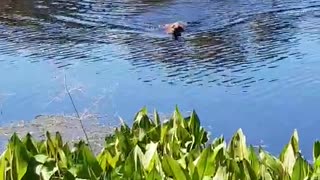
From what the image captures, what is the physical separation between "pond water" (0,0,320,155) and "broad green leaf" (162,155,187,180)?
228 cm

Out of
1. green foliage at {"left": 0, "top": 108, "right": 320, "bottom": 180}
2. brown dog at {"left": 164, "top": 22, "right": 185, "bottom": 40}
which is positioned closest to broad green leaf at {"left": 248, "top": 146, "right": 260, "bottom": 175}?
green foliage at {"left": 0, "top": 108, "right": 320, "bottom": 180}

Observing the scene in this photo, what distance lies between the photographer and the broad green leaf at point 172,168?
184cm

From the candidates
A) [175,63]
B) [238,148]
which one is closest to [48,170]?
[238,148]

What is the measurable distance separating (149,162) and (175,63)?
13.6 ft

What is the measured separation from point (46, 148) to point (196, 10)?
648 cm

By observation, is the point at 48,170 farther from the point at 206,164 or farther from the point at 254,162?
the point at 254,162

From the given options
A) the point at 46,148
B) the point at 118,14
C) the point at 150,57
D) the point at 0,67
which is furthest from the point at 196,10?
the point at 46,148

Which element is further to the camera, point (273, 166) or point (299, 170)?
point (273, 166)

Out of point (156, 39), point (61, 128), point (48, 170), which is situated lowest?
point (156, 39)

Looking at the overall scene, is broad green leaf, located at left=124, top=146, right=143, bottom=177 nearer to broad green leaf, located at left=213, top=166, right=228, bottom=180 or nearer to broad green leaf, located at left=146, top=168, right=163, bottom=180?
broad green leaf, located at left=146, top=168, right=163, bottom=180

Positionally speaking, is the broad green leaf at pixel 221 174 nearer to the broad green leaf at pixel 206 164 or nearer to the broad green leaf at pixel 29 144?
the broad green leaf at pixel 206 164

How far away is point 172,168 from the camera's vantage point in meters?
1.85

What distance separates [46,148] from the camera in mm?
2160

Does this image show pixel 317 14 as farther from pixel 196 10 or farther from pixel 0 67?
pixel 0 67
